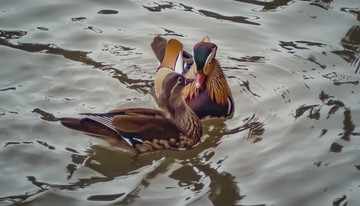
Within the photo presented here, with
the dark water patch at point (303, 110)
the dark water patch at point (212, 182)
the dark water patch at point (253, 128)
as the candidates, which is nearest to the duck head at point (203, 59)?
the dark water patch at point (253, 128)

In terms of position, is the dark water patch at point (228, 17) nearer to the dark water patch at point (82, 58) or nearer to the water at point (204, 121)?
the water at point (204, 121)

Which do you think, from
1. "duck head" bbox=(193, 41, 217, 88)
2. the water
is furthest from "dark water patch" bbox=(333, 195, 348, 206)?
"duck head" bbox=(193, 41, 217, 88)

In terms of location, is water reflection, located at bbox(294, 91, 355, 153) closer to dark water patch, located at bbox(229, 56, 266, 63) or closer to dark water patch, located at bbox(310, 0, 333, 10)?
dark water patch, located at bbox(229, 56, 266, 63)

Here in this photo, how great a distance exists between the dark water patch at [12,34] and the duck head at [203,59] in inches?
94.4

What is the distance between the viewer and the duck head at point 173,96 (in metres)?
5.29

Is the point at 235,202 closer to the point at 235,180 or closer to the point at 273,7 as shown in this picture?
the point at 235,180

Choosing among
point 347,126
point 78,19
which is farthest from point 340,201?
point 78,19

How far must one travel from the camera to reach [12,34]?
7.01m

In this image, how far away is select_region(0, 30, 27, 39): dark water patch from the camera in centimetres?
696

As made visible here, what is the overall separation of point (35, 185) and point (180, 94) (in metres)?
1.57

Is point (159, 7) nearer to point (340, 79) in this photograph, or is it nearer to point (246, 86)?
point (246, 86)

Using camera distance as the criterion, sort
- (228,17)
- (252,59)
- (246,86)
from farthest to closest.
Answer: (228,17) → (252,59) → (246,86)

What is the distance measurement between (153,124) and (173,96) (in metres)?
0.43

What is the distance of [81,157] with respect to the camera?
16.3 feet
